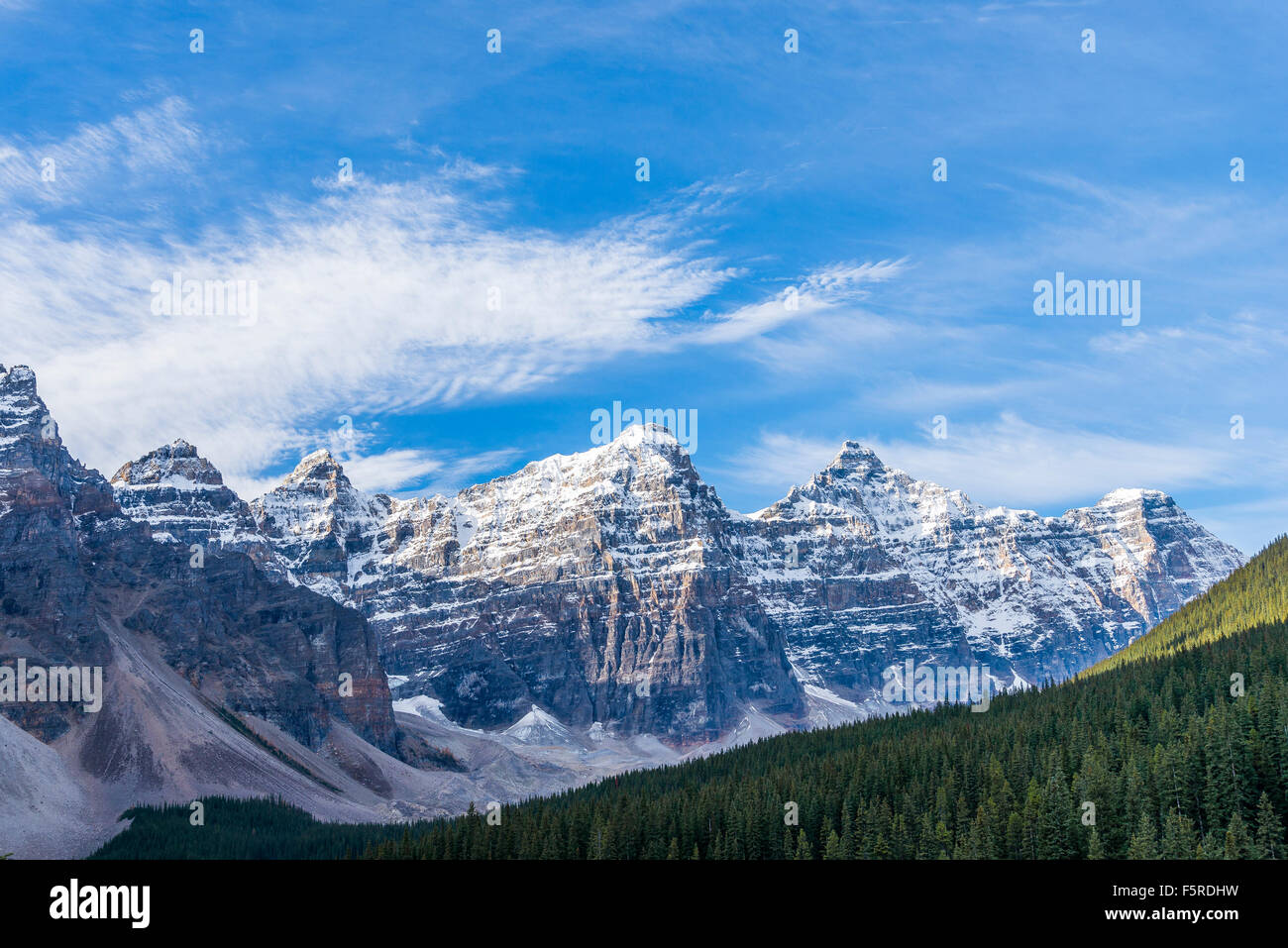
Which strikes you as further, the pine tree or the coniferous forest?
the coniferous forest

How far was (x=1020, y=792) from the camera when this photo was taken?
4929 inches

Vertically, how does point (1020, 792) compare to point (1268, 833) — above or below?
above

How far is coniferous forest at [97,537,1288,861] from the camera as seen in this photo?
109 m

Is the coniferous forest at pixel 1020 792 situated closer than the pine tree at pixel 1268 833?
No

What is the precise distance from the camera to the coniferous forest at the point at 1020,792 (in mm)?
109125

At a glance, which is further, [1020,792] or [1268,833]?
[1020,792]
